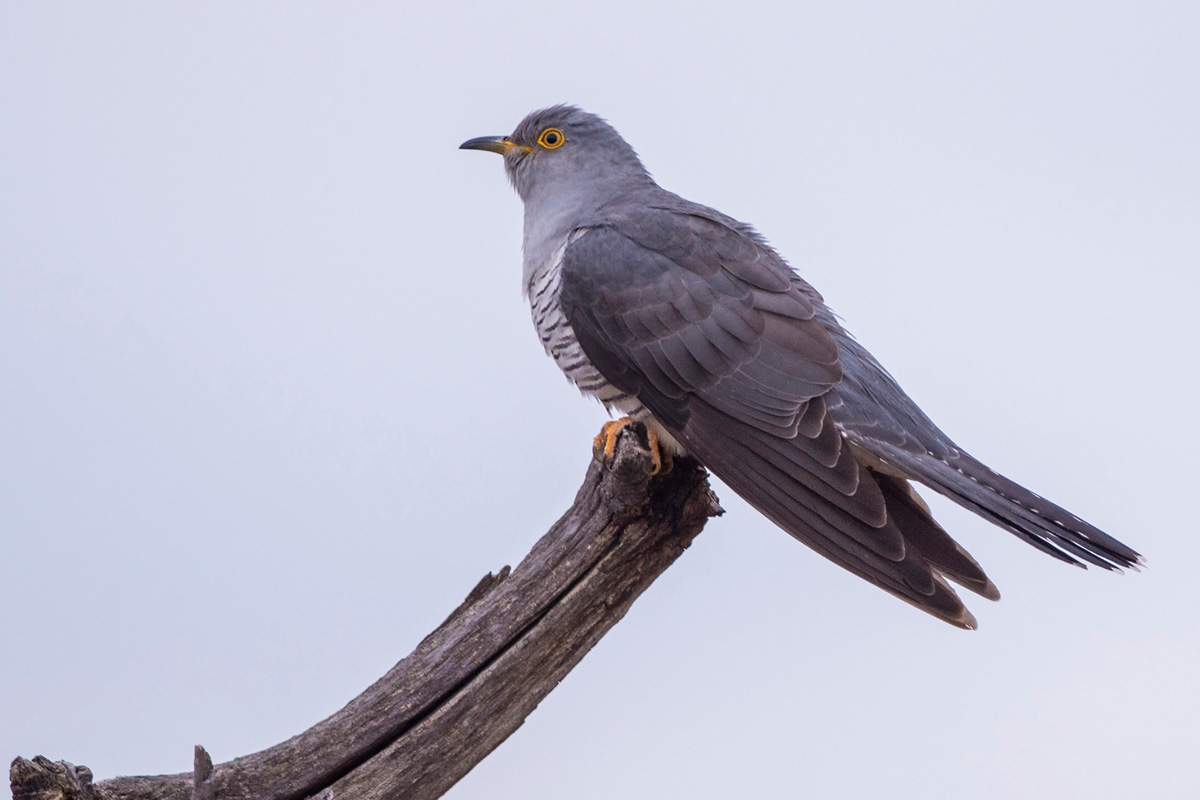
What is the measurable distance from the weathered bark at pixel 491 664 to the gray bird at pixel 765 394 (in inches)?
8.1

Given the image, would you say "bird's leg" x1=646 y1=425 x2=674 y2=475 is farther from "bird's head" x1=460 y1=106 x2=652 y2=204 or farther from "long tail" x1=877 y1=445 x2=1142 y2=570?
"bird's head" x1=460 y1=106 x2=652 y2=204

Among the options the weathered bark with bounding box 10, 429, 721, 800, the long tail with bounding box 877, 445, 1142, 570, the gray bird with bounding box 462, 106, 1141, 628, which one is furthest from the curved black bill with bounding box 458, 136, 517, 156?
the long tail with bounding box 877, 445, 1142, 570

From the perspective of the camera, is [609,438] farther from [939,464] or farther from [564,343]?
[939,464]

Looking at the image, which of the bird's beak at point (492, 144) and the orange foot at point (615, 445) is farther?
the bird's beak at point (492, 144)

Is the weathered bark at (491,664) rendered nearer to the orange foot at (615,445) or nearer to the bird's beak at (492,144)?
the orange foot at (615,445)

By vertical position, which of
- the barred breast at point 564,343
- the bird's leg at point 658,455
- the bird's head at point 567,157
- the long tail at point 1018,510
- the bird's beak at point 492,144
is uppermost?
the bird's beak at point 492,144

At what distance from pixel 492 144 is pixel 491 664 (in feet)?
7.15

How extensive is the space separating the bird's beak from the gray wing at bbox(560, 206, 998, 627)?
0.90m

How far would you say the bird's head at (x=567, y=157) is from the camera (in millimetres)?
3997

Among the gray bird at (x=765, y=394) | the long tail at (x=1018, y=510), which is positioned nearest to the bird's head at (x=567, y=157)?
the gray bird at (x=765, y=394)

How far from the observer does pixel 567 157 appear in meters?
4.09

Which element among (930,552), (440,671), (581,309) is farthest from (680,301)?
(440,671)

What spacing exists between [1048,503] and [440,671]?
1.72m

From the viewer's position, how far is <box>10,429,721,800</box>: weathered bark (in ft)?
9.56
